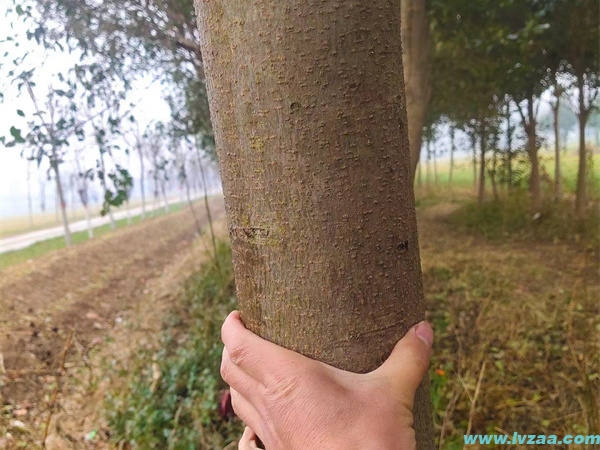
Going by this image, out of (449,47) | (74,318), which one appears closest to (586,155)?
(449,47)

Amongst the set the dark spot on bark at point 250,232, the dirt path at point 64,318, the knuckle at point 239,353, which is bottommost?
the dirt path at point 64,318

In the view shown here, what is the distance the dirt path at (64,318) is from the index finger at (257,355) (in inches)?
56.7

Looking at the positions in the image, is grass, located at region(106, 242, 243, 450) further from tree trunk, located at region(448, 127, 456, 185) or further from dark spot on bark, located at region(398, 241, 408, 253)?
tree trunk, located at region(448, 127, 456, 185)

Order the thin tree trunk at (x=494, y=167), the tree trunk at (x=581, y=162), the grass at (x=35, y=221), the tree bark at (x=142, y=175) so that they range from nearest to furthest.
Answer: the grass at (x=35, y=221) → the tree bark at (x=142, y=175) → the tree trunk at (x=581, y=162) → the thin tree trunk at (x=494, y=167)

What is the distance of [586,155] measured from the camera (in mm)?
5824

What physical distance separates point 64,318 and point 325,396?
3979mm

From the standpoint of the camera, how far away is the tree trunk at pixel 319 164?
1.76 ft

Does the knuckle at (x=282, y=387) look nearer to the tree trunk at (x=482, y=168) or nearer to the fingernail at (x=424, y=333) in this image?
the fingernail at (x=424, y=333)

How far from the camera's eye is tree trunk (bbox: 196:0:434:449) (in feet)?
1.76

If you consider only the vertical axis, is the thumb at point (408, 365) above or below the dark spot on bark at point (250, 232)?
below

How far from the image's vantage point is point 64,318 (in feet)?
12.7

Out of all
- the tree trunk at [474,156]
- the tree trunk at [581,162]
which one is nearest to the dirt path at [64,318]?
the tree trunk at [581,162]

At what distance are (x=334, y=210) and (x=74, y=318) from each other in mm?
4052

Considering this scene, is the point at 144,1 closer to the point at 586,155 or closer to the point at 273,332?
the point at 273,332
